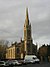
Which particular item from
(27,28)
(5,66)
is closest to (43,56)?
(27,28)

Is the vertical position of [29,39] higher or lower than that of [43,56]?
higher

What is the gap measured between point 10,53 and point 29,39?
30.8 meters

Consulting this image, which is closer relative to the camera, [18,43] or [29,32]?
[29,32]

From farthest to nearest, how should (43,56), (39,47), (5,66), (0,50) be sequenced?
(39,47)
(0,50)
(43,56)
(5,66)

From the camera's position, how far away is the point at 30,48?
137 meters

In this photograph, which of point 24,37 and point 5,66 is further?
point 24,37

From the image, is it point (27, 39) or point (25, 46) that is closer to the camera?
A: point (27, 39)

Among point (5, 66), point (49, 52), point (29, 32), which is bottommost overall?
point (5, 66)

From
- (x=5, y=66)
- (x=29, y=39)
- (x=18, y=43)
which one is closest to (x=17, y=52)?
(x=18, y=43)

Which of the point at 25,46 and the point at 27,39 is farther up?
the point at 27,39

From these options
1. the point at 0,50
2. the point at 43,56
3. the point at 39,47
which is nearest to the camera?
the point at 43,56

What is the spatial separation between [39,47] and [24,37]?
2095 cm

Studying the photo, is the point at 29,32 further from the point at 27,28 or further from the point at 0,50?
the point at 0,50

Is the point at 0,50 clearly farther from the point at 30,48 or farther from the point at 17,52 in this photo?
the point at 30,48
